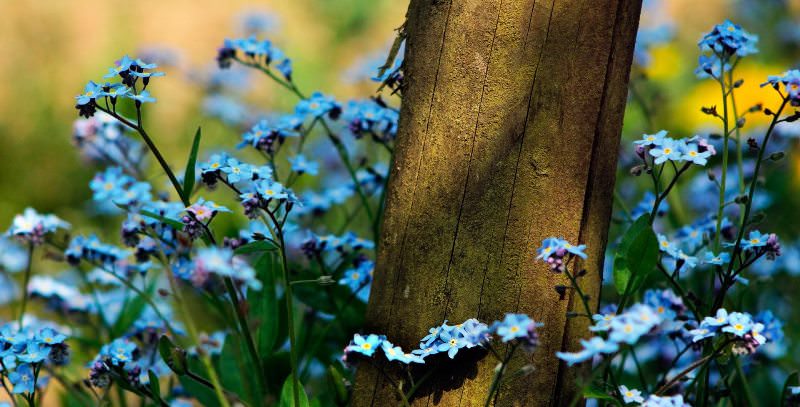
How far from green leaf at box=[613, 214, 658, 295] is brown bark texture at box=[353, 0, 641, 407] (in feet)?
0.25

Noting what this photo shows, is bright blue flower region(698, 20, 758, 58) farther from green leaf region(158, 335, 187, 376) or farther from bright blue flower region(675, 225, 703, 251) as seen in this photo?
green leaf region(158, 335, 187, 376)

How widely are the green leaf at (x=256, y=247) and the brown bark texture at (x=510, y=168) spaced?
0.30 meters

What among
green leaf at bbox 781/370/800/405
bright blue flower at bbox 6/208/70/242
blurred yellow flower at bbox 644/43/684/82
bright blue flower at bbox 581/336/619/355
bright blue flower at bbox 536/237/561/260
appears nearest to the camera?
bright blue flower at bbox 581/336/619/355

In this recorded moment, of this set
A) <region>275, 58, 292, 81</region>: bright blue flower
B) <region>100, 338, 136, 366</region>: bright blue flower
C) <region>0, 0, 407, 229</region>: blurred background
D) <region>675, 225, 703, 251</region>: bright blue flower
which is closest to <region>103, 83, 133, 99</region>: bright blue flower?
<region>100, 338, 136, 366</region>: bright blue flower

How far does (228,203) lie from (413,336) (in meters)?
2.58

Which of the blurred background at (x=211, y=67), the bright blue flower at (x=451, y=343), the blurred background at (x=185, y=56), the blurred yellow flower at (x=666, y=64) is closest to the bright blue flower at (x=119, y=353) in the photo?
the bright blue flower at (x=451, y=343)

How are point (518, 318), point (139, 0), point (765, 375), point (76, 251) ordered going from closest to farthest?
point (518, 318) < point (76, 251) < point (765, 375) < point (139, 0)

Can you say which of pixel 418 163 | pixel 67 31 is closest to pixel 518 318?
pixel 418 163

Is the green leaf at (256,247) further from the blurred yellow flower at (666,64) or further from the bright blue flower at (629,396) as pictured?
the blurred yellow flower at (666,64)

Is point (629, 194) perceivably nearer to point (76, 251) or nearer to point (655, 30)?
point (655, 30)

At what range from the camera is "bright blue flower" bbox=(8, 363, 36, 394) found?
1760 mm

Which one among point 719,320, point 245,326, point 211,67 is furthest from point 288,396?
point 211,67

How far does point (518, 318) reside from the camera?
1457mm

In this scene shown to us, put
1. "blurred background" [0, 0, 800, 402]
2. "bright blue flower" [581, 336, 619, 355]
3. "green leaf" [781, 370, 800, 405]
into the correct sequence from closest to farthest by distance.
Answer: "bright blue flower" [581, 336, 619, 355]
"green leaf" [781, 370, 800, 405]
"blurred background" [0, 0, 800, 402]
